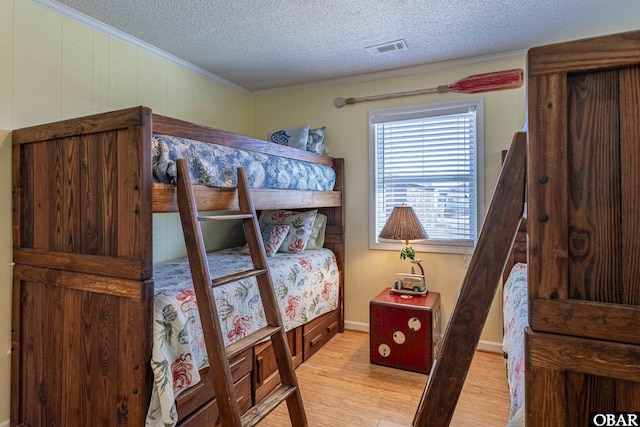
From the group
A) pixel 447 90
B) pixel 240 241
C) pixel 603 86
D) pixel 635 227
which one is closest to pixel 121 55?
pixel 240 241

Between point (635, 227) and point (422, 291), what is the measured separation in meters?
2.16

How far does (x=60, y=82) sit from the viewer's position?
2.10 m

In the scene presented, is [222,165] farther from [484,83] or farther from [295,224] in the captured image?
[484,83]

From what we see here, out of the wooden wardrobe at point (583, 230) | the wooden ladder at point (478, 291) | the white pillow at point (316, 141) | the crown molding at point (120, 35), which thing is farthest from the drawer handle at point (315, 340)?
the crown molding at point (120, 35)

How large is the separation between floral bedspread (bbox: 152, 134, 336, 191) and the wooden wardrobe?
141 cm

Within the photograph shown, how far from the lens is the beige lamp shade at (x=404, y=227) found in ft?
8.74

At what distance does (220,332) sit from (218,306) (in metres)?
0.29

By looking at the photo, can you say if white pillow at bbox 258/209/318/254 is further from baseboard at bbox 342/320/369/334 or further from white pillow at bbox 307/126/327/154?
baseboard at bbox 342/320/369/334

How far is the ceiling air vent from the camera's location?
8.54 feet

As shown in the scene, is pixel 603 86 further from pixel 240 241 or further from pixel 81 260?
pixel 240 241

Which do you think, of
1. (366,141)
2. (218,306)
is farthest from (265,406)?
(366,141)

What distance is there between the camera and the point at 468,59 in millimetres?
2896

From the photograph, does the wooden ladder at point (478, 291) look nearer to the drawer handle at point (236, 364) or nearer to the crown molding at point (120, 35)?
the drawer handle at point (236, 364)

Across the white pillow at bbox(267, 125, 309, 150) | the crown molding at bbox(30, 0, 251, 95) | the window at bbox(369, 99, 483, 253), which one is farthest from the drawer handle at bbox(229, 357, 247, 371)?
the crown molding at bbox(30, 0, 251, 95)
